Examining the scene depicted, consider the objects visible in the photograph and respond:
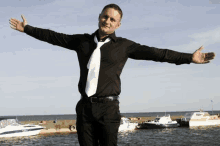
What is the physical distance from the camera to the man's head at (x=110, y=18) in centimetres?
311

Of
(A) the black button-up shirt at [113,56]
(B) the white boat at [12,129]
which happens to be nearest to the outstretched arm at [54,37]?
(A) the black button-up shirt at [113,56]

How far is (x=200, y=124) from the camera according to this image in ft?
201

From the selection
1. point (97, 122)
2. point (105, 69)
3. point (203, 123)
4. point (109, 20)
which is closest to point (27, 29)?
point (109, 20)

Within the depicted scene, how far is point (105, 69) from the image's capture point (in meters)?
3.04

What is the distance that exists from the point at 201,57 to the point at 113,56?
1.05 meters

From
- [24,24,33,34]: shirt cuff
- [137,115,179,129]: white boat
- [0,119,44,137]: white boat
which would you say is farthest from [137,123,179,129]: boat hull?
[24,24,33,34]: shirt cuff

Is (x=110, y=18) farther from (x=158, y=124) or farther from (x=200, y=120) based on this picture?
(x=200, y=120)

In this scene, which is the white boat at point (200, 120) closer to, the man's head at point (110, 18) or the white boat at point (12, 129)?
the white boat at point (12, 129)

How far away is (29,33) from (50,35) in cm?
31

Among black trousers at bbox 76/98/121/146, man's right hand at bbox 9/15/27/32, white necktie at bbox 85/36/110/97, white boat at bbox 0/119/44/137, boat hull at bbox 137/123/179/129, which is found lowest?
boat hull at bbox 137/123/179/129

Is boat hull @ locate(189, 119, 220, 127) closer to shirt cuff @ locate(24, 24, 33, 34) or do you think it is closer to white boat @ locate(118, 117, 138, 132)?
white boat @ locate(118, 117, 138, 132)

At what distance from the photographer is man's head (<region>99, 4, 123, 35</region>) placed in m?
3.11

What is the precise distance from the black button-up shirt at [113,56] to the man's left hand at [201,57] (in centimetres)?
6

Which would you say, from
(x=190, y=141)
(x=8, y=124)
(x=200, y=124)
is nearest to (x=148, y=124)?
(x=200, y=124)
